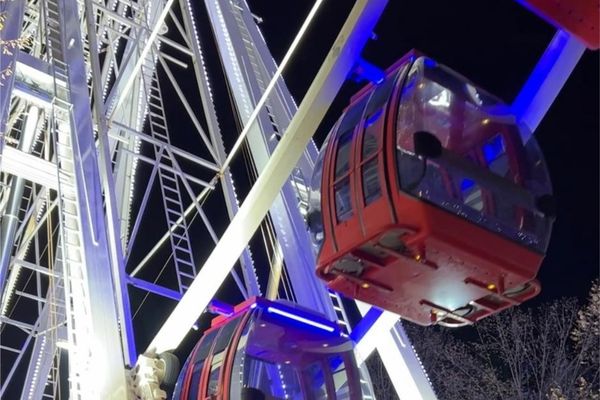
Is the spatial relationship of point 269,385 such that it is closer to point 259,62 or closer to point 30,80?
point 30,80

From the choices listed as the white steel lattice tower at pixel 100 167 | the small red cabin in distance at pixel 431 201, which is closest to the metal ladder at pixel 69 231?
the white steel lattice tower at pixel 100 167

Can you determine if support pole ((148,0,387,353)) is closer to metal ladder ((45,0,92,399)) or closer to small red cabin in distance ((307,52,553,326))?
small red cabin in distance ((307,52,553,326))

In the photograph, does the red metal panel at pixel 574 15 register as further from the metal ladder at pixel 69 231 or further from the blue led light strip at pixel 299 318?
the metal ladder at pixel 69 231

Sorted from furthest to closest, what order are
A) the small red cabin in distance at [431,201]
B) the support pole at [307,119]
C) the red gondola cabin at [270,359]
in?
the red gondola cabin at [270,359], the support pole at [307,119], the small red cabin in distance at [431,201]

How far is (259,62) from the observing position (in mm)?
10125

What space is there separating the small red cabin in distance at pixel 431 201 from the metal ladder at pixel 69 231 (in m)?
2.09

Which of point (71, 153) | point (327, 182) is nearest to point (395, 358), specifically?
point (327, 182)

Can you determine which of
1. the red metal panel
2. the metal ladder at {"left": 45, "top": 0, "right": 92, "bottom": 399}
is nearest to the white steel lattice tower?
the metal ladder at {"left": 45, "top": 0, "right": 92, "bottom": 399}

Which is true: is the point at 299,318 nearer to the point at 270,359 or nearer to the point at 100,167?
the point at 270,359

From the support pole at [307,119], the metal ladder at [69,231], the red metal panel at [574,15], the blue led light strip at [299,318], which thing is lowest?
the metal ladder at [69,231]

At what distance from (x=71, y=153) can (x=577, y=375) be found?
12.6 meters

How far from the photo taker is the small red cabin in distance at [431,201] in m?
4.79

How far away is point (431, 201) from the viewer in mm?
4770

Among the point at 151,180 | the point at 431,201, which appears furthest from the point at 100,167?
the point at 431,201
